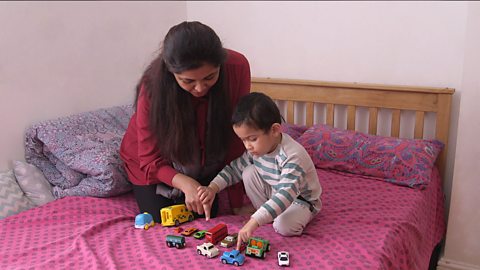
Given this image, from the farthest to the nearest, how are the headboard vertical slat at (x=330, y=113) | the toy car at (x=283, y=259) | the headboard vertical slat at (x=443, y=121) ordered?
the headboard vertical slat at (x=330, y=113), the headboard vertical slat at (x=443, y=121), the toy car at (x=283, y=259)

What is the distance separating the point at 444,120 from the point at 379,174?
42 centimetres

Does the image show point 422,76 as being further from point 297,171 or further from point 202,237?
point 202,237

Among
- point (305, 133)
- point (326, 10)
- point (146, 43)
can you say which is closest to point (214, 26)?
point (146, 43)

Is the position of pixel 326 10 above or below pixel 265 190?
above

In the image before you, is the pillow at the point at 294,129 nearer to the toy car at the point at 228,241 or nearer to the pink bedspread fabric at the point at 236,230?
the pink bedspread fabric at the point at 236,230

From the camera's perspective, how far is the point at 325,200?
6.03ft

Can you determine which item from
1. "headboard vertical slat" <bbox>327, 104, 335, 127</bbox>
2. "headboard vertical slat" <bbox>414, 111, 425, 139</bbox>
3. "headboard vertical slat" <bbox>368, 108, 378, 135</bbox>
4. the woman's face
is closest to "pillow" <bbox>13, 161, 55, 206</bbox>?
the woman's face

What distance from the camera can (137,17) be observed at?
2.59 meters

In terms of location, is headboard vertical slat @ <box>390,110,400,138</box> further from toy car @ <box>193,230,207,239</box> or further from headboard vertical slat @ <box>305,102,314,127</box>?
toy car @ <box>193,230,207,239</box>

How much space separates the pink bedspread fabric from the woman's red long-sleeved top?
15 centimetres

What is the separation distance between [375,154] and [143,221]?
1082 millimetres

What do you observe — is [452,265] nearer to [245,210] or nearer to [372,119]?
[372,119]

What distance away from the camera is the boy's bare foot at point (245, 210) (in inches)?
68.8

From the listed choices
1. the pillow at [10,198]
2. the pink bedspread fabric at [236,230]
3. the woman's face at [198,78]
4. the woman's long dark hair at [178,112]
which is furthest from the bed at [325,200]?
the woman's face at [198,78]
